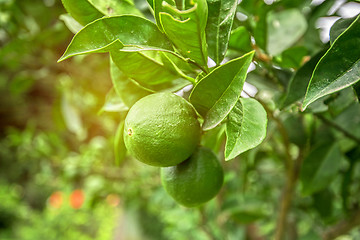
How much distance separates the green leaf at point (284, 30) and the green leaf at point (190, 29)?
0.83ft

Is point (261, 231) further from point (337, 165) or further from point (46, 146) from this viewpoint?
point (46, 146)

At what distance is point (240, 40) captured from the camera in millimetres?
442

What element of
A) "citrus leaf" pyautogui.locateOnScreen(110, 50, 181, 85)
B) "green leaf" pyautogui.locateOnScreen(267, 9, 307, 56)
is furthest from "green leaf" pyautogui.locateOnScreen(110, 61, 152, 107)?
"green leaf" pyautogui.locateOnScreen(267, 9, 307, 56)

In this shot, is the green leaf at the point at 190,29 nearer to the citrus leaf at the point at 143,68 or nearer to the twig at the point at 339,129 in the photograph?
the citrus leaf at the point at 143,68

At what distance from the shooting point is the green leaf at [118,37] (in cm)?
31

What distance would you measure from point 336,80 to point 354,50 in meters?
0.03

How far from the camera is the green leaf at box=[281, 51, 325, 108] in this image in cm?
39

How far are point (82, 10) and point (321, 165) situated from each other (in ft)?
1.50

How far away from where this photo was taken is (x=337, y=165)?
1.87ft

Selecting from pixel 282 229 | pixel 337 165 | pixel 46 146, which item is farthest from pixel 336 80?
pixel 46 146

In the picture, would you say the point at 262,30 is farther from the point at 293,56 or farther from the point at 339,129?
the point at 339,129

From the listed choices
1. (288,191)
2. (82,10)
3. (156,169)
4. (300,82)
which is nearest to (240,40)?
(300,82)

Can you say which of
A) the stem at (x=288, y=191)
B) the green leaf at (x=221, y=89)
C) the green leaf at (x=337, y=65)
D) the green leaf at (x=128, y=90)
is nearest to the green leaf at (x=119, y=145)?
the green leaf at (x=128, y=90)

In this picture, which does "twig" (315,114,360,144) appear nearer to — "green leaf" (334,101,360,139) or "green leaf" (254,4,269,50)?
"green leaf" (334,101,360,139)
